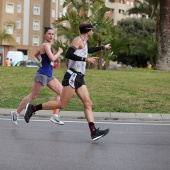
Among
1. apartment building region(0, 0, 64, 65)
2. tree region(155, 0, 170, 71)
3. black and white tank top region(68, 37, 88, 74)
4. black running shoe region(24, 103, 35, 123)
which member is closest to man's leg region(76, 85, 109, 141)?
black and white tank top region(68, 37, 88, 74)

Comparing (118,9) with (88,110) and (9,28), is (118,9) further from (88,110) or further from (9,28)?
(88,110)

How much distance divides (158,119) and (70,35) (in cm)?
1502

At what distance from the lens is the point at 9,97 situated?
1678 centimetres

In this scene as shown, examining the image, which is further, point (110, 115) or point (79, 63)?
point (110, 115)

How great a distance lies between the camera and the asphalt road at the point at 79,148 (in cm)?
738

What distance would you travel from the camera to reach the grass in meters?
15.8

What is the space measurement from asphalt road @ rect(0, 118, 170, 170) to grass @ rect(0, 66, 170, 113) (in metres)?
3.31

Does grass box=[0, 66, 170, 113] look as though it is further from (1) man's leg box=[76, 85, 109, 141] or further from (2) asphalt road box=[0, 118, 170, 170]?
(1) man's leg box=[76, 85, 109, 141]

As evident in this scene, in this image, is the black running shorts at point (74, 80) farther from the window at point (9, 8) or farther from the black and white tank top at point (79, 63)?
the window at point (9, 8)

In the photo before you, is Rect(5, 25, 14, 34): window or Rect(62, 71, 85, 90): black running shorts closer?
Rect(62, 71, 85, 90): black running shorts

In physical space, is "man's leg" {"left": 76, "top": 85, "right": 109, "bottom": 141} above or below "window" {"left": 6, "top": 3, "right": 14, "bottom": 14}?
below

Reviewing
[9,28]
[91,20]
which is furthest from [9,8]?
[91,20]

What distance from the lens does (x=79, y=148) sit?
887cm

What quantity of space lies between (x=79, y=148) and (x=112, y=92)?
358 inches
